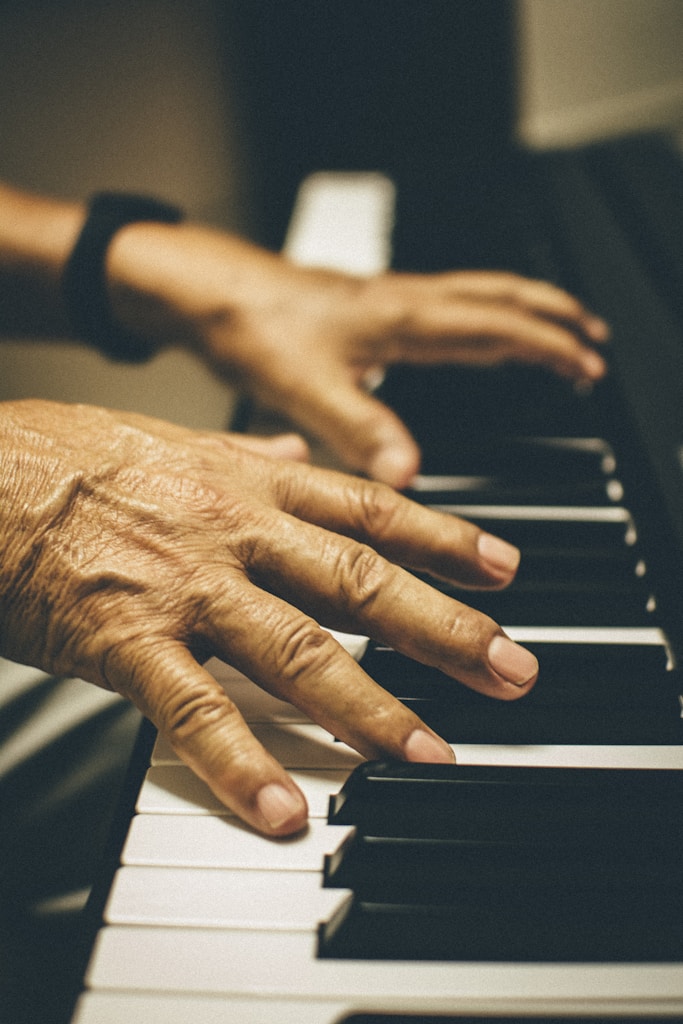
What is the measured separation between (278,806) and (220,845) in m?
0.05

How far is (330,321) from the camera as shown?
1.03m

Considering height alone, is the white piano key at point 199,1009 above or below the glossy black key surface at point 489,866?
below

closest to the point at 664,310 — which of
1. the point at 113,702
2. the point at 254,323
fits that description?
the point at 254,323

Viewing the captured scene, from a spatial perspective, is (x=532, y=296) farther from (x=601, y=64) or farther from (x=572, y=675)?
(x=601, y=64)

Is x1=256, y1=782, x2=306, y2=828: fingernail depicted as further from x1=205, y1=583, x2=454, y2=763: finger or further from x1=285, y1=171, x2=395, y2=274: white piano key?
x1=285, y1=171, x2=395, y2=274: white piano key

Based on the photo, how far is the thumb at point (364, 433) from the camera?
2.87 ft

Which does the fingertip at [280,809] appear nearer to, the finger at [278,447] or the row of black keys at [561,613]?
the row of black keys at [561,613]

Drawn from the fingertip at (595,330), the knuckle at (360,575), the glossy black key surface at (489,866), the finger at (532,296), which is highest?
the finger at (532,296)

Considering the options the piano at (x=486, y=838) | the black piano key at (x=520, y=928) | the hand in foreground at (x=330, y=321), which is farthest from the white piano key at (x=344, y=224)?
the black piano key at (x=520, y=928)

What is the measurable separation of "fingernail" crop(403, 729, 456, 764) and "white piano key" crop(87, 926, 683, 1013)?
14cm

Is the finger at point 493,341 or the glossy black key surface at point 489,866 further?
the finger at point 493,341

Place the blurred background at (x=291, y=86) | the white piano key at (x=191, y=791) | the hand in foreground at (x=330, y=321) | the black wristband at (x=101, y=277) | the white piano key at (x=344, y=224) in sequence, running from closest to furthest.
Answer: the white piano key at (x=191, y=791), the hand in foreground at (x=330, y=321), the black wristband at (x=101, y=277), the white piano key at (x=344, y=224), the blurred background at (x=291, y=86)

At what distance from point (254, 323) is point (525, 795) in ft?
2.39

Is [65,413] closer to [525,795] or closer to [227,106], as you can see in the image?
[525,795]
